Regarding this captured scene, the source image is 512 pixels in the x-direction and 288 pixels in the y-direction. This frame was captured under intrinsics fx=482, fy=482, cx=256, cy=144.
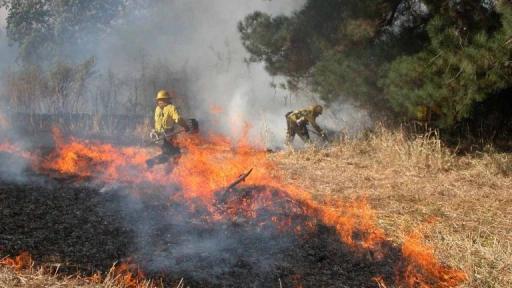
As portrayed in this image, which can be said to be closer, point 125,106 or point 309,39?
point 309,39

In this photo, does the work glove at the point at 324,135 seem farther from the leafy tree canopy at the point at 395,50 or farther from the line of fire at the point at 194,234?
the line of fire at the point at 194,234

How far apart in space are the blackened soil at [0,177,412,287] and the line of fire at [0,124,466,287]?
11 mm

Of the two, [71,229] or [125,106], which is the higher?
[125,106]

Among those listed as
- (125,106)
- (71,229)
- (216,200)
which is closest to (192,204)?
(216,200)

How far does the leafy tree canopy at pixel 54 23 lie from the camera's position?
2103 cm

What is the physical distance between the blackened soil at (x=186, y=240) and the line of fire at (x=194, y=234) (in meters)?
0.01

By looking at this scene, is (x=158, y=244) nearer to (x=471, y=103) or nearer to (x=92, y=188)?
(x=92, y=188)

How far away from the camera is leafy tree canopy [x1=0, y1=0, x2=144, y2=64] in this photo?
21.0 metres

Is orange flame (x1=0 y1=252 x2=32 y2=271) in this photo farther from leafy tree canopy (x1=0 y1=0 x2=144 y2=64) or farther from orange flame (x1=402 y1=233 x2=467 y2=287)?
leafy tree canopy (x1=0 y1=0 x2=144 y2=64)

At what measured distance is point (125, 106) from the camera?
1539cm

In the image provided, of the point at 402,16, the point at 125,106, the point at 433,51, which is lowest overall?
the point at 125,106

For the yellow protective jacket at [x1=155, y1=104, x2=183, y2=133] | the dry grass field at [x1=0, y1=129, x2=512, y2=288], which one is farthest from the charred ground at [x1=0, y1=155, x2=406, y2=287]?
the yellow protective jacket at [x1=155, y1=104, x2=183, y2=133]

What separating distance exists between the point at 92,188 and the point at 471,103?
19.7 ft

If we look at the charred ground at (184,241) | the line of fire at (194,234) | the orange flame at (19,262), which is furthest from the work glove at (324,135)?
the orange flame at (19,262)
